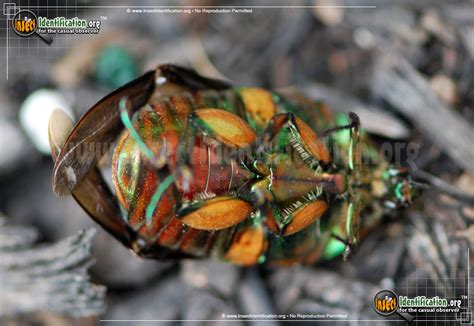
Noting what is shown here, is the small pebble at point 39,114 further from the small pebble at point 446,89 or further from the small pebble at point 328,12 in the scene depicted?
the small pebble at point 446,89

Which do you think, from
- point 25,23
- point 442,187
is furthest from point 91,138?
point 442,187

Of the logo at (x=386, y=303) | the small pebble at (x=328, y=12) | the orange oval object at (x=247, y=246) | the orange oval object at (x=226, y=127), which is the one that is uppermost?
the small pebble at (x=328, y=12)

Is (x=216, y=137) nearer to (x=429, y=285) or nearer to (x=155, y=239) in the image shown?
(x=155, y=239)

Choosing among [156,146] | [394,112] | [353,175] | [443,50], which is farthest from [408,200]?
[156,146]

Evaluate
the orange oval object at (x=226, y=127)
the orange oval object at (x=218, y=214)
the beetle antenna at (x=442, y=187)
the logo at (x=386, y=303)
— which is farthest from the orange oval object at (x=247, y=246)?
the beetle antenna at (x=442, y=187)

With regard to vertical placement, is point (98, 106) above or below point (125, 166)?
above

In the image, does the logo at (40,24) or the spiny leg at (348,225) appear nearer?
the spiny leg at (348,225)

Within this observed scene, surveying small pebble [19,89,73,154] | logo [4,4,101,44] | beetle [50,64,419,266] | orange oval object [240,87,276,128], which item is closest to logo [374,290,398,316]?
beetle [50,64,419,266]
